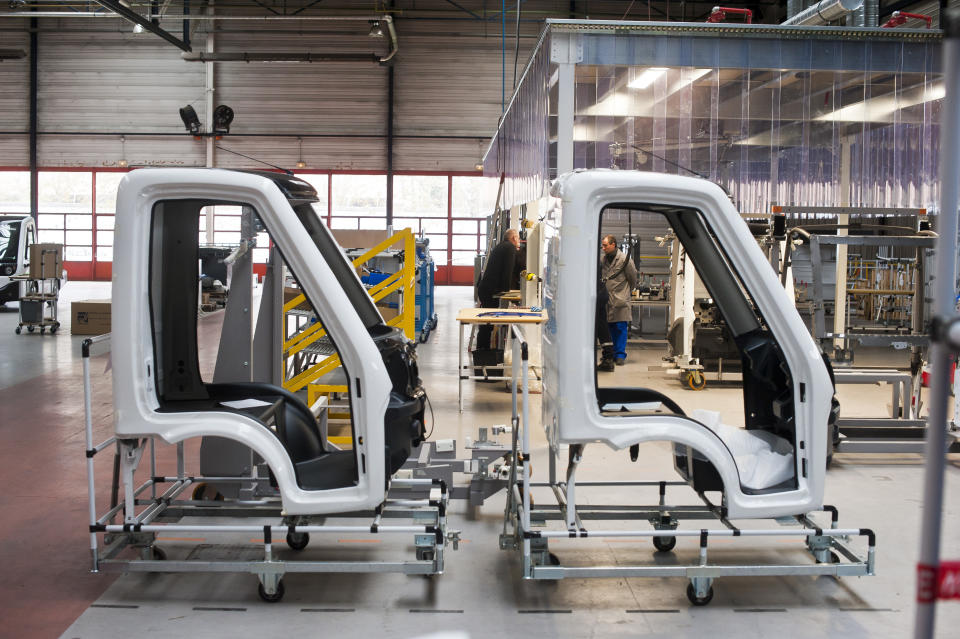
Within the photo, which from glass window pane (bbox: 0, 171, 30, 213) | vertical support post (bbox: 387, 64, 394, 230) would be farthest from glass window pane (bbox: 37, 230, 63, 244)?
vertical support post (bbox: 387, 64, 394, 230)

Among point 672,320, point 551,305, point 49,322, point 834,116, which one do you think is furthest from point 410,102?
point 551,305

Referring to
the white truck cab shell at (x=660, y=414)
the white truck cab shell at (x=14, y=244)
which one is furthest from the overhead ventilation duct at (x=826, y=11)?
the white truck cab shell at (x=14, y=244)

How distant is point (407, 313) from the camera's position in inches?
284

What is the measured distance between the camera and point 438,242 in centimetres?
2748

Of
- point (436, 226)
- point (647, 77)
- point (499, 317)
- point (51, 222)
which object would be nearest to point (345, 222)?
point (436, 226)

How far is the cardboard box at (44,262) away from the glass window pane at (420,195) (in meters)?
13.2

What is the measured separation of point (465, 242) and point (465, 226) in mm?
542

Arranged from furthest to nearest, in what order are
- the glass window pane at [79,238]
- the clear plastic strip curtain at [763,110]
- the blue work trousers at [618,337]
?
1. the glass window pane at [79,238]
2. the blue work trousers at [618,337]
3. the clear plastic strip curtain at [763,110]

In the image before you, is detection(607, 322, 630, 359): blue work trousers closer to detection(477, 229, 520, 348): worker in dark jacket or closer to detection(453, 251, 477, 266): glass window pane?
detection(477, 229, 520, 348): worker in dark jacket

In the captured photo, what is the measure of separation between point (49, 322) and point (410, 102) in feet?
44.4

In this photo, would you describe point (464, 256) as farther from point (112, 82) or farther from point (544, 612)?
point (544, 612)

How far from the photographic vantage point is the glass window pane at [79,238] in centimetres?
2702

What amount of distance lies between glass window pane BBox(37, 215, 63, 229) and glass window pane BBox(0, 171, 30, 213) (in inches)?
25.1

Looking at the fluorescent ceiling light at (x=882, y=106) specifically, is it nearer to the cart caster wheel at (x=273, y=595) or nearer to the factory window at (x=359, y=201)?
the cart caster wheel at (x=273, y=595)
